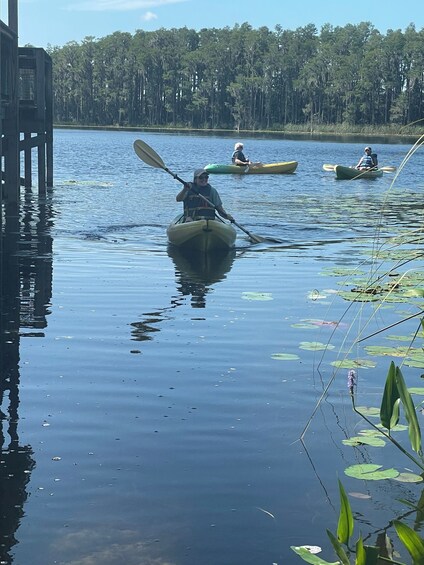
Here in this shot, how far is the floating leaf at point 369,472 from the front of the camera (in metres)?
5.52

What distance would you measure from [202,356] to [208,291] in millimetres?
3574

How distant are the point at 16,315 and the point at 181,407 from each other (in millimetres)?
3691

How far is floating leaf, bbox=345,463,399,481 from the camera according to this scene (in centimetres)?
552

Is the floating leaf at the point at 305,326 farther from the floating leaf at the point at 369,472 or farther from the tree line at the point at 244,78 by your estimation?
the tree line at the point at 244,78

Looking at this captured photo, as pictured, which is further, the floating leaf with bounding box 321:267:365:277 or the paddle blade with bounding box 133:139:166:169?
the paddle blade with bounding box 133:139:166:169

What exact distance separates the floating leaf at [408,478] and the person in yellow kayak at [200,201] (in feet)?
33.1

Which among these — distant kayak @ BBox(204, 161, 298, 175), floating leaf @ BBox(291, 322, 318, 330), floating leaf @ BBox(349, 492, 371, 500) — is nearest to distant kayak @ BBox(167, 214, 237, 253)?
floating leaf @ BBox(291, 322, 318, 330)

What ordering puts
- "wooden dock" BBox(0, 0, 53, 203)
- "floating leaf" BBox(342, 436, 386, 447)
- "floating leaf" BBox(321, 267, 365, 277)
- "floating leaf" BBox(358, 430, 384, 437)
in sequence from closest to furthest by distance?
"floating leaf" BBox(342, 436, 386, 447) < "floating leaf" BBox(358, 430, 384, 437) < "floating leaf" BBox(321, 267, 365, 277) < "wooden dock" BBox(0, 0, 53, 203)

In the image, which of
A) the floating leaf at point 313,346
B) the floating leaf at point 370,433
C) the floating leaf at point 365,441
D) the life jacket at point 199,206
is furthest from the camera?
the life jacket at point 199,206

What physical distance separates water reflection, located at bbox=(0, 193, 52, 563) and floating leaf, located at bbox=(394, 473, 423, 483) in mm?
1976

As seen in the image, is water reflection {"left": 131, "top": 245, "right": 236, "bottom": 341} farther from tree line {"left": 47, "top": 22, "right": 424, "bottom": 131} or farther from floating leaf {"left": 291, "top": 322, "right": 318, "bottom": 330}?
tree line {"left": 47, "top": 22, "right": 424, "bottom": 131}

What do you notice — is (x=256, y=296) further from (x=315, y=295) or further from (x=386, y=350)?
(x=386, y=350)

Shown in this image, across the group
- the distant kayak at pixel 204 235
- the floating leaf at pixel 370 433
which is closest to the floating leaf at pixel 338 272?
the distant kayak at pixel 204 235

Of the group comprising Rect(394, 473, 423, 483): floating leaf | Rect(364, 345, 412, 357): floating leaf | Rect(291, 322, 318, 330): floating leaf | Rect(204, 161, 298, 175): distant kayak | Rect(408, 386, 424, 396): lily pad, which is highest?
Rect(408, 386, 424, 396): lily pad
